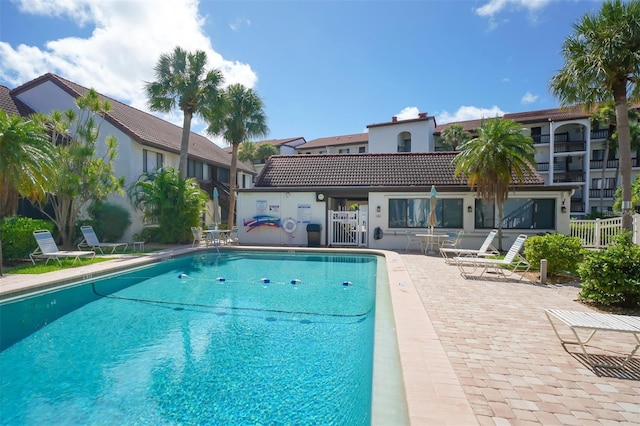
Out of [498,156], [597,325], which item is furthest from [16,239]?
[498,156]

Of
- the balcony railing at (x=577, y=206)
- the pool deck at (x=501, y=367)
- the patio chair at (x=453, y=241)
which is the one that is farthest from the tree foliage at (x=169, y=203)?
the balcony railing at (x=577, y=206)

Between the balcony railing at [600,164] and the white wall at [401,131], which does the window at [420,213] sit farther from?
the balcony railing at [600,164]

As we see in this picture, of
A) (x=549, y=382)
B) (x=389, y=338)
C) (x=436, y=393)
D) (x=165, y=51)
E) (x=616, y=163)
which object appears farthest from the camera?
(x=616, y=163)

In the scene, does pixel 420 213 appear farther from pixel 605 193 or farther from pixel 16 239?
pixel 605 193

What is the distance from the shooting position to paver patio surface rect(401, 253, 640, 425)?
2.90 meters

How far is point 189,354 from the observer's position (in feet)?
16.5

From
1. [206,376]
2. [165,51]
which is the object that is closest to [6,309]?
[206,376]

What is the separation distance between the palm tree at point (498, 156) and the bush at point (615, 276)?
7.45m

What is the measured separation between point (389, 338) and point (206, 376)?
8.59 ft

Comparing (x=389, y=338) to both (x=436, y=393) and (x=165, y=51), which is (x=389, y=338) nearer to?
(x=436, y=393)

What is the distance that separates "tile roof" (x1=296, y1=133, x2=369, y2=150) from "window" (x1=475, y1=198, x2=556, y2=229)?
3270 centimetres

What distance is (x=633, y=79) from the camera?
11703 millimetres

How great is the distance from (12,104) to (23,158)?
12566mm

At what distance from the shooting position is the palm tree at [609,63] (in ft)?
36.6
